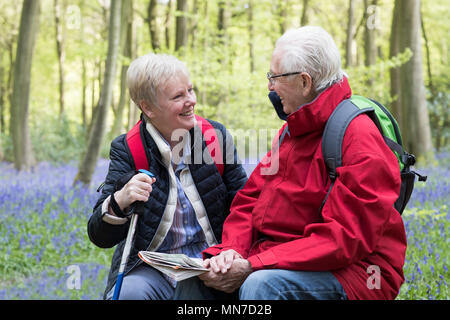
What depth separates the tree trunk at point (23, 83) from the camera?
11.5 m

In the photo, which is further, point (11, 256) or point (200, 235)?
point (11, 256)

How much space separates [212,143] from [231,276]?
2.85ft

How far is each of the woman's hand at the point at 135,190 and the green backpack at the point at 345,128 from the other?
2.82ft

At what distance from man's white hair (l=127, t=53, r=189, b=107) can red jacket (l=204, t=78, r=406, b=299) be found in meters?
0.73

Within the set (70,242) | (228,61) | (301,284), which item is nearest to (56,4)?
(228,61)

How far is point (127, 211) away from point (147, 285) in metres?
0.40

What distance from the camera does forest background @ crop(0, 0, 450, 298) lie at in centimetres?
894

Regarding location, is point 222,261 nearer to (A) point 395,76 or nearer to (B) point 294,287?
(B) point 294,287

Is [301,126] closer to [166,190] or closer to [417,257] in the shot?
[166,190]

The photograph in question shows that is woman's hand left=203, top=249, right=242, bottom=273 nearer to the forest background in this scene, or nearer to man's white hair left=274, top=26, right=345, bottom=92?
man's white hair left=274, top=26, right=345, bottom=92

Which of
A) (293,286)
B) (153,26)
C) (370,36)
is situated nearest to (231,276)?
(293,286)

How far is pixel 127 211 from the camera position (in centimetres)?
280

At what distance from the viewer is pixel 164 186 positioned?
2990 mm

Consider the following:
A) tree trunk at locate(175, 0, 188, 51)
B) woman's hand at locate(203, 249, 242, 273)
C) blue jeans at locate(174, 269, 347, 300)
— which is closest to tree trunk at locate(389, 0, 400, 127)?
tree trunk at locate(175, 0, 188, 51)
